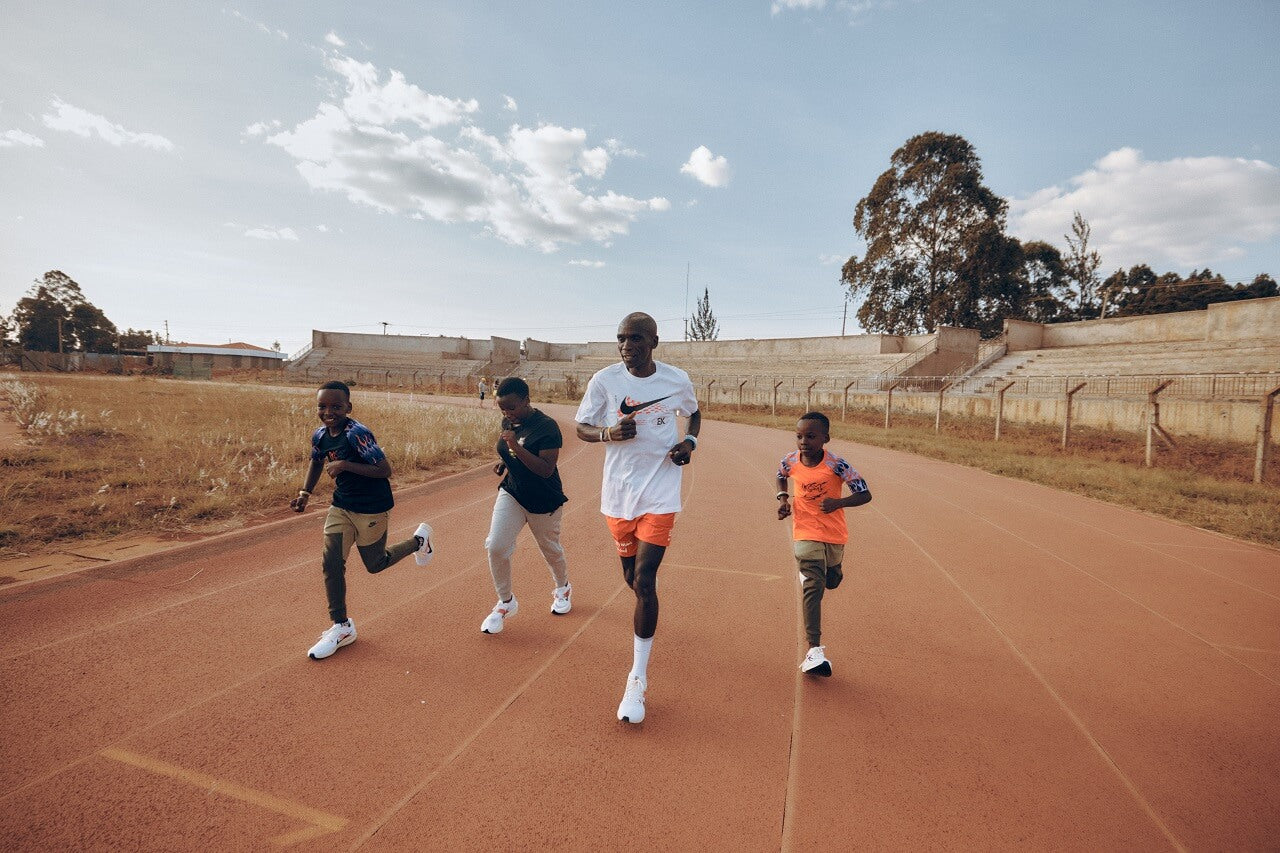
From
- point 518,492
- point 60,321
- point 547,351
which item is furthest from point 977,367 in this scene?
point 60,321

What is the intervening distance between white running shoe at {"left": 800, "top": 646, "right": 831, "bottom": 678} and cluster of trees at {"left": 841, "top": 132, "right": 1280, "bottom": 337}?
39.8m

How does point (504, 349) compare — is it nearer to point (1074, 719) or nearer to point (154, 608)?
point (154, 608)

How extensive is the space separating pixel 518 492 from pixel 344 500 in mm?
1128

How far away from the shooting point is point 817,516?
11.5 feet

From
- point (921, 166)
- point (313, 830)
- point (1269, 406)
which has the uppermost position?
point (921, 166)

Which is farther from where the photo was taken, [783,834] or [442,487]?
[442,487]

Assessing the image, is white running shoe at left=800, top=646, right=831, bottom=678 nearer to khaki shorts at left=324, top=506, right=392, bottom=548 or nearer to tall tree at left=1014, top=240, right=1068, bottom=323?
khaki shorts at left=324, top=506, right=392, bottom=548

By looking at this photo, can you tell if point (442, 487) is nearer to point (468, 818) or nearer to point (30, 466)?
point (30, 466)

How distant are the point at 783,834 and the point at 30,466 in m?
10.2

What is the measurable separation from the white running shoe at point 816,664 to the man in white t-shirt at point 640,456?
3.40 ft

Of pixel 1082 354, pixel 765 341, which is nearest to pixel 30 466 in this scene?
pixel 1082 354

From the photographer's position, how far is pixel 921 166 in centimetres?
3725

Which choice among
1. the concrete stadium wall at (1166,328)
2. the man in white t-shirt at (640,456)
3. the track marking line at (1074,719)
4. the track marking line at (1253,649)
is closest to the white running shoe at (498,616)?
the man in white t-shirt at (640,456)

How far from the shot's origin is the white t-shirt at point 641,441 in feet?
9.91
